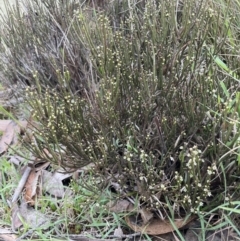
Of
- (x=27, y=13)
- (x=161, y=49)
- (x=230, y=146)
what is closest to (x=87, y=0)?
(x=27, y=13)

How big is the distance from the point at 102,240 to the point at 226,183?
1.77ft

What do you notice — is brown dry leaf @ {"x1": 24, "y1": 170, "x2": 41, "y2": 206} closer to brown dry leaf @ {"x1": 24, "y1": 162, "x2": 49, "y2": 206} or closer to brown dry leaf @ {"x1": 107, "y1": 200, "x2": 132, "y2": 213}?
brown dry leaf @ {"x1": 24, "y1": 162, "x2": 49, "y2": 206}

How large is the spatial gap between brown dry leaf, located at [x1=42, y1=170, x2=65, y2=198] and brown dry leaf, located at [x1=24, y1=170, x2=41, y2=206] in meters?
0.03

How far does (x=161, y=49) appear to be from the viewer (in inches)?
83.1

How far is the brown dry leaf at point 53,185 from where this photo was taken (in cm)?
224

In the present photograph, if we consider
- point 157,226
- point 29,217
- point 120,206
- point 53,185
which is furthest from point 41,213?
point 157,226

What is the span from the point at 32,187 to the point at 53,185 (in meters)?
0.10

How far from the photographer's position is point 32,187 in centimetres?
229

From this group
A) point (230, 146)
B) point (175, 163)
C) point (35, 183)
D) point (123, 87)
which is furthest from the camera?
point (35, 183)

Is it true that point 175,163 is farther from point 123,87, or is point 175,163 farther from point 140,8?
point 140,8

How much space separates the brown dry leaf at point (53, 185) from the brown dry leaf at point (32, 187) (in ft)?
0.11

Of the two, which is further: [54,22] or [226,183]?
[54,22]

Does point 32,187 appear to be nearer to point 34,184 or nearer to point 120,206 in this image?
point 34,184

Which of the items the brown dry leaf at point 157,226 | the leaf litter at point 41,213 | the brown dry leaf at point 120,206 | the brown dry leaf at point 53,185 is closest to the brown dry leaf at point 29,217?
the leaf litter at point 41,213
